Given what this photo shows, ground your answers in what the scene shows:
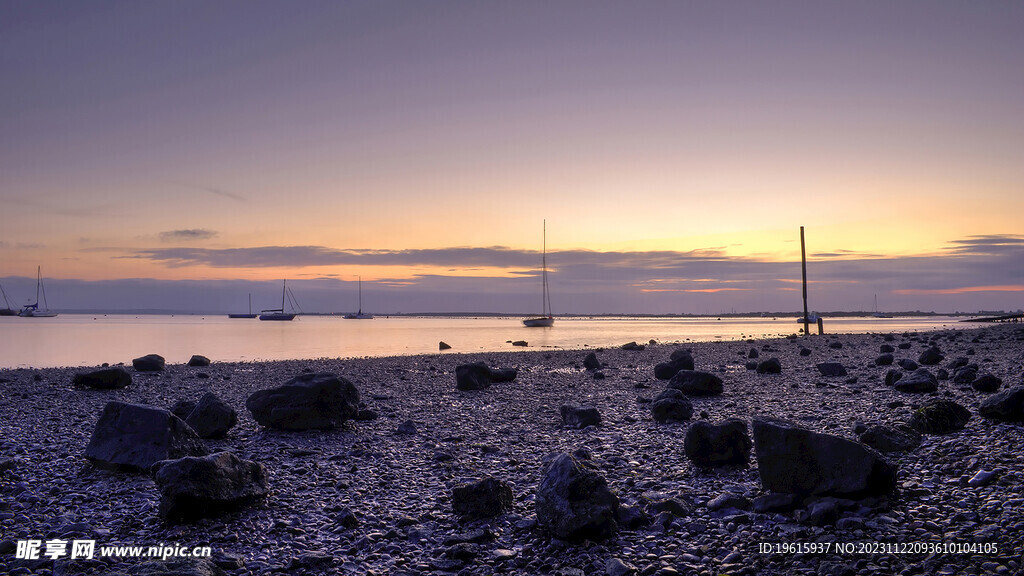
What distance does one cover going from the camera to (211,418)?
11859 millimetres

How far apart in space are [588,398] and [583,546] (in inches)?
431

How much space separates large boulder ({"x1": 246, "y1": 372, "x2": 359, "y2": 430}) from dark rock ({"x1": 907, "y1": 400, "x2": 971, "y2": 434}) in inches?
438

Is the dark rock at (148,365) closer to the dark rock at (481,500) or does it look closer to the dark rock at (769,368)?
the dark rock at (481,500)

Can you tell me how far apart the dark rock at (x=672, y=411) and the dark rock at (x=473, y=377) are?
773cm

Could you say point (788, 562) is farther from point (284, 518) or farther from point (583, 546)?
point (284, 518)

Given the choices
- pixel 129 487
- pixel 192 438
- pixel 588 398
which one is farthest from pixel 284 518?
pixel 588 398

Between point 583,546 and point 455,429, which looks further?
point 455,429

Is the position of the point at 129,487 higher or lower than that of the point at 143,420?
lower

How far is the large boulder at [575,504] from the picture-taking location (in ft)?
21.3

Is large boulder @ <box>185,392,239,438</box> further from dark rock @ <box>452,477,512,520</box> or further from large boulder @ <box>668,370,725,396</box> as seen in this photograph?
large boulder @ <box>668,370,725,396</box>

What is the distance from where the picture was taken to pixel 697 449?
29.5 feet

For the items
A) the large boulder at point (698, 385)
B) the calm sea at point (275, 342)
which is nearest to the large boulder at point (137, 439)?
the large boulder at point (698, 385)

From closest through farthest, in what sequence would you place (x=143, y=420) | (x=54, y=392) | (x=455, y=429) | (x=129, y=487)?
1. (x=129, y=487)
2. (x=143, y=420)
3. (x=455, y=429)
4. (x=54, y=392)

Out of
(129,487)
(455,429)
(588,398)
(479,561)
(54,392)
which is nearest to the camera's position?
(479,561)
